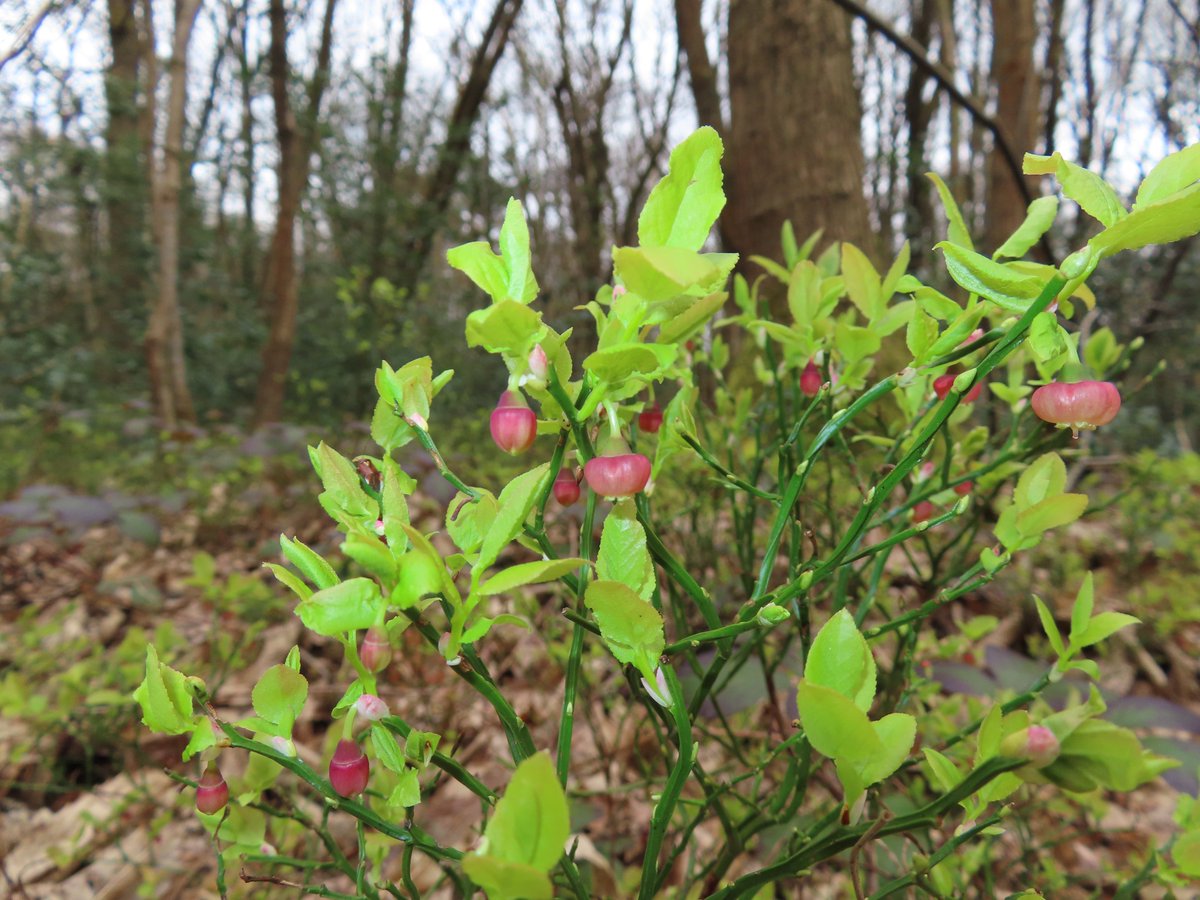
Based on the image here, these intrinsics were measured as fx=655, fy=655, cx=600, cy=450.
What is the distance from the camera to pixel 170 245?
2834mm

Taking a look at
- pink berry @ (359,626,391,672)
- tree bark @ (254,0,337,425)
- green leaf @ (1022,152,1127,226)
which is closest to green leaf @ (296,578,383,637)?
pink berry @ (359,626,391,672)

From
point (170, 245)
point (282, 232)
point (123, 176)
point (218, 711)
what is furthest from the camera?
point (123, 176)

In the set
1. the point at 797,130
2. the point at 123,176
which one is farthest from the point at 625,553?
the point at 123,176

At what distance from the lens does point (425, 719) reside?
3.47 feet

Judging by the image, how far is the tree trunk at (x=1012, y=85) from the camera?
8.43 feet

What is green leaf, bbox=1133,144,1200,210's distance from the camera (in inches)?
10.8

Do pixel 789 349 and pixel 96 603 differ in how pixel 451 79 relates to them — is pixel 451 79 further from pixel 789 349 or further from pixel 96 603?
pixel 789 349

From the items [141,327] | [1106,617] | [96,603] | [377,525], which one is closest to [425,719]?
[377,525]

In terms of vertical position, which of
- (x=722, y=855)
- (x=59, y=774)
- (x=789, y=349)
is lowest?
(x=59, y=774)

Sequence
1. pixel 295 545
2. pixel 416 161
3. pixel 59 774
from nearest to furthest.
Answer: pixel 295 545 → pixel 59 774 → pixel 416 161

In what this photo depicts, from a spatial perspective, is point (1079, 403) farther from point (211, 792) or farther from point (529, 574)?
point (211, 792)

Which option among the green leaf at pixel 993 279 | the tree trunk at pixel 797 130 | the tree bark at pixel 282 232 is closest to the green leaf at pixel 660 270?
the green leaf at pixel 993 279

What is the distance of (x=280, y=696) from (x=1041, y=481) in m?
0.51

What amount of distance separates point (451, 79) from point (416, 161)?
197cm
